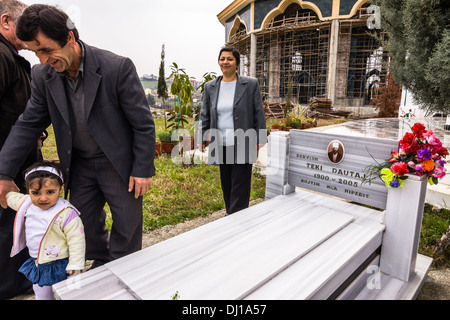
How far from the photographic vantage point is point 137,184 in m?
1.96

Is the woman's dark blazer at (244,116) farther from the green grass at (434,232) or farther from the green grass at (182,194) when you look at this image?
the green grass at (434,232)

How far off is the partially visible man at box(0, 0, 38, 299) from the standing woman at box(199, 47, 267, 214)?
1641mm

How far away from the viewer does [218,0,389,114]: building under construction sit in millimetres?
20812

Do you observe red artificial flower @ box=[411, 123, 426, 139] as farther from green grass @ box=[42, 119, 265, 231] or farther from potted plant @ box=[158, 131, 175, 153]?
potted plant @ box=[158, 131, 175, 153]

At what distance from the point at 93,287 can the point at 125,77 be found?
120 centimetres

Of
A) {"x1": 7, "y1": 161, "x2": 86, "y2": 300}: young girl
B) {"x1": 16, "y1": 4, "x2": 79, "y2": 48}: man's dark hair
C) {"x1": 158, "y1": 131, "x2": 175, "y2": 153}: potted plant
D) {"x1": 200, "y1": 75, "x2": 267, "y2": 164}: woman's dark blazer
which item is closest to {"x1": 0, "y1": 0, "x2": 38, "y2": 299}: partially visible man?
{"x1": 7, "y1": 161, "x2": 86, "y2": 300}: young girl

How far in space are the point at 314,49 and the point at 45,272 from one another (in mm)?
24580

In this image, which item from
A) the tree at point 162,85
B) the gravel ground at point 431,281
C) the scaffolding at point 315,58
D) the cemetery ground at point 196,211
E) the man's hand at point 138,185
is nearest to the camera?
the man's hand at point 138,185

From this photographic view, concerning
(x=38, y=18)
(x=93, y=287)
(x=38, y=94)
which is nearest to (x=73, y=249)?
(x=93, y=287)

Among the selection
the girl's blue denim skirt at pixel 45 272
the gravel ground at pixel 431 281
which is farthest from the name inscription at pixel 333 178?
the girl's blue denim skirt at pixel 45 272

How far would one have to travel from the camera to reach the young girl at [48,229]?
65.3 inches

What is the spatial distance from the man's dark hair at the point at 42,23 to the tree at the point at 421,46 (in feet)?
10.2

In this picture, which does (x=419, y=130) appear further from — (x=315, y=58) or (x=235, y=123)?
(x=315, y=58)
